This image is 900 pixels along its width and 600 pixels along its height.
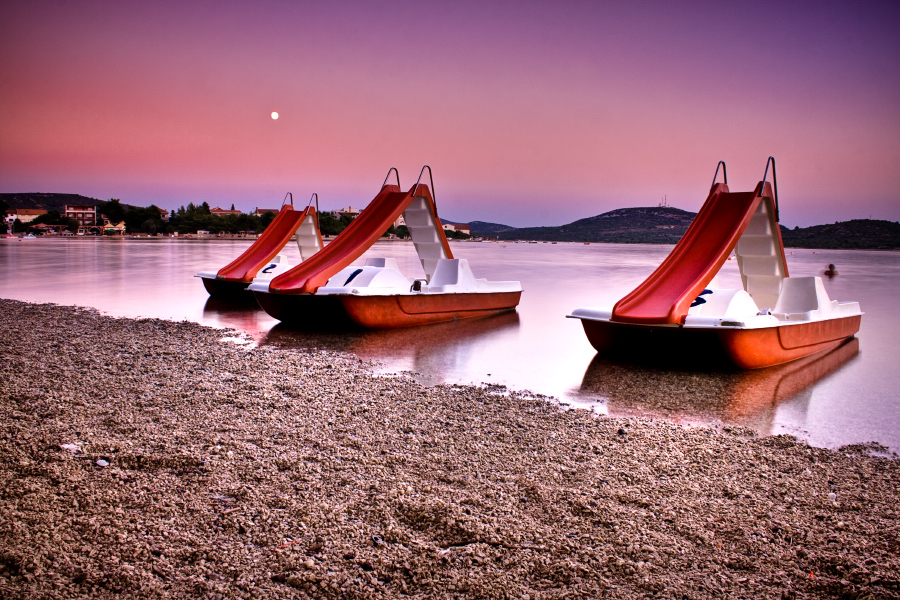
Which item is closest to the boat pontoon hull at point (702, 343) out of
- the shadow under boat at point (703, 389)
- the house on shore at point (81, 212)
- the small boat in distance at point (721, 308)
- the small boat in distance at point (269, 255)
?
the small boat in distance at point (721, 308)

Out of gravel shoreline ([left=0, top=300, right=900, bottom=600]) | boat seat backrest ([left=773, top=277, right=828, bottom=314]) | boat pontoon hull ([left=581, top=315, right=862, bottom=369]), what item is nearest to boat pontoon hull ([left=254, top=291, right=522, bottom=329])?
boat pontoon hull ([left=581, top=315, right=862, bottom=369])

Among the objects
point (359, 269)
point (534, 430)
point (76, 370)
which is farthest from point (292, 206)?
point (534, 430)

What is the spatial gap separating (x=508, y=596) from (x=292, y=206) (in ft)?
48.9

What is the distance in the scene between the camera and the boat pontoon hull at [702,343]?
726 centimetres

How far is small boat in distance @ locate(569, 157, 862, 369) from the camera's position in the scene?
731 centimetres

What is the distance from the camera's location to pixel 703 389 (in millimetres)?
6875

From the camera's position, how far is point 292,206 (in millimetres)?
16359

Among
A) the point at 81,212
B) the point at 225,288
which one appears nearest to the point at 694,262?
the point at 225,288

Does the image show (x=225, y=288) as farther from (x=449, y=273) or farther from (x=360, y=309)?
(x=360, y=309)

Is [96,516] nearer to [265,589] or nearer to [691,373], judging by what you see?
[265,589]

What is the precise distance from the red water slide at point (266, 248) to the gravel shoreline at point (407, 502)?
8.43 m

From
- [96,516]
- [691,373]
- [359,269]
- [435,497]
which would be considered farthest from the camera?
[359,269]

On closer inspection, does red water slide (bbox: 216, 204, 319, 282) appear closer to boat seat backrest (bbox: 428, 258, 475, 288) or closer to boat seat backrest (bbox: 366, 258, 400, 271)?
boat seat backrest (bbox: 366, 258, 400, 271)

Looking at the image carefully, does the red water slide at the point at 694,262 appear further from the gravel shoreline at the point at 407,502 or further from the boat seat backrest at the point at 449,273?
the boat seat backrest at the point at 449,273
